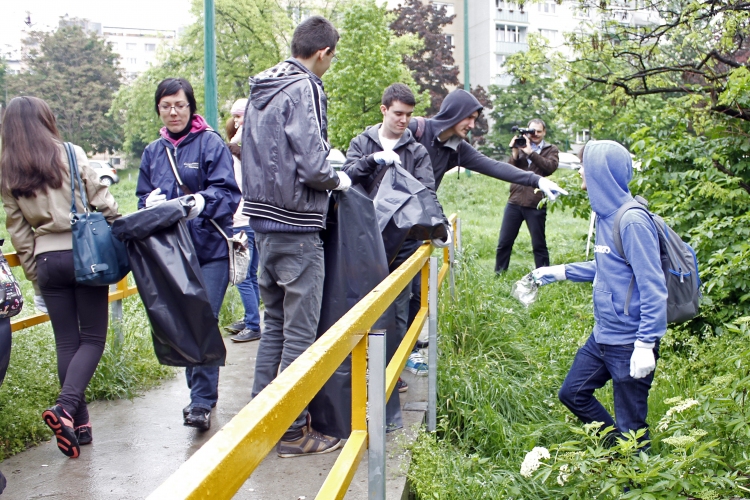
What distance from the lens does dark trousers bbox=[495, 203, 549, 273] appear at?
8.09 m

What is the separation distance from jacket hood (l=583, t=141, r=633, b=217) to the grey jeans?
124 cm

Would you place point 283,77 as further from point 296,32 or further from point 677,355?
point 677,355

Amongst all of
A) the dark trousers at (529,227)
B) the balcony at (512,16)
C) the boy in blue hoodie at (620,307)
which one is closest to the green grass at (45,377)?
the boy in blue hoodie at (620,307)

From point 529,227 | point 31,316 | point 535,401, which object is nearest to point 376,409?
point 535,401

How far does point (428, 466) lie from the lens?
10.5ft

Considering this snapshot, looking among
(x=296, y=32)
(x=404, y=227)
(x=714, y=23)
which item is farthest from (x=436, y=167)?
(x=714, y=23)

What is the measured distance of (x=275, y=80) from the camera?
129 inches

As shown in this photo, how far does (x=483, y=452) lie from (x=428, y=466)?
75 centimetres

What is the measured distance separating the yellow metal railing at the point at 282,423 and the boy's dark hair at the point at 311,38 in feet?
4.40

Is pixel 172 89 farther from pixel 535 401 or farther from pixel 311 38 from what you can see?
pixel 535 401

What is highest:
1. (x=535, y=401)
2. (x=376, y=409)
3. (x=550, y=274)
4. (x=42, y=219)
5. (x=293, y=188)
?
(x=293, y=188)

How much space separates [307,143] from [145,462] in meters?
1.62

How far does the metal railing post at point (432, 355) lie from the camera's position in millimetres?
3881

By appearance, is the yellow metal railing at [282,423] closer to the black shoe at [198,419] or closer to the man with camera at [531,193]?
the black shoe at [198,419]
